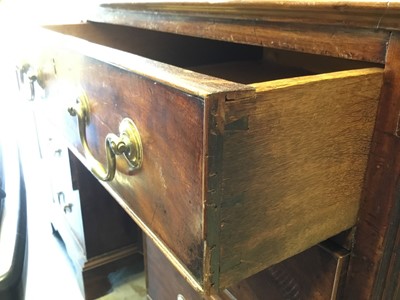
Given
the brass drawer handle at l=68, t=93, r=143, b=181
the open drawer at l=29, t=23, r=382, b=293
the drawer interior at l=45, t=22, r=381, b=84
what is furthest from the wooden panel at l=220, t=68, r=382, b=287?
the drawer interior at l=45, t=22, r=381, b=84

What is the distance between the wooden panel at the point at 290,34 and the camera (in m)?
0.36

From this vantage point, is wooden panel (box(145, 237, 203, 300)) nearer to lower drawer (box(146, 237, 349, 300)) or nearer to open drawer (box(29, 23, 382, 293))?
lower drawer (box(146, 237, 349, 300))

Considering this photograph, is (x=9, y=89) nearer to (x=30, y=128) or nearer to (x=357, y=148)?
(x=30, y=128)

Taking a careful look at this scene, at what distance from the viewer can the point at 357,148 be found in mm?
390

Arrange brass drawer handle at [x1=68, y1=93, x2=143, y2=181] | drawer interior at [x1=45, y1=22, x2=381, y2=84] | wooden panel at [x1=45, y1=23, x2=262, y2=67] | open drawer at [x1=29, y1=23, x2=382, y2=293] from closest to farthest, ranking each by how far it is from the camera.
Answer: open drawer at [x1=29, y1=23, x2=382, y2=293]
brass drawer handle at [x1=68, y1=93, x2=143, y2=181]
drawer interior at [x1=45, y1=22, x2=381, y2=84]
wooden panel at [x1=45, y1=23, x2=262, y2=67]

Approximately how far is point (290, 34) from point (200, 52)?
44 centimetres

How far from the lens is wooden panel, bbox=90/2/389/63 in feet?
1.19

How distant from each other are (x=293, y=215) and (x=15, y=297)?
3.71 ft

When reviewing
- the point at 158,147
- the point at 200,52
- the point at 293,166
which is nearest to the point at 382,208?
the point at 293,166

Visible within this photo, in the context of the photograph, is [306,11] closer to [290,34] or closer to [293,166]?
[290,34]

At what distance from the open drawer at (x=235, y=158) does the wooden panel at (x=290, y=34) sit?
0.02 m

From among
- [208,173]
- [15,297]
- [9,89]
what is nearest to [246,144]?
[208,173]

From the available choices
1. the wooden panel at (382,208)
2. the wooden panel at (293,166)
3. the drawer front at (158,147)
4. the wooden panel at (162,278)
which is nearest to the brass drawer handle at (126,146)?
the drawer front at (158,147)

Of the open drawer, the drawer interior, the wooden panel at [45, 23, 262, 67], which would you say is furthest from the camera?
the wooden panel at [45, 23, 262, 67]
